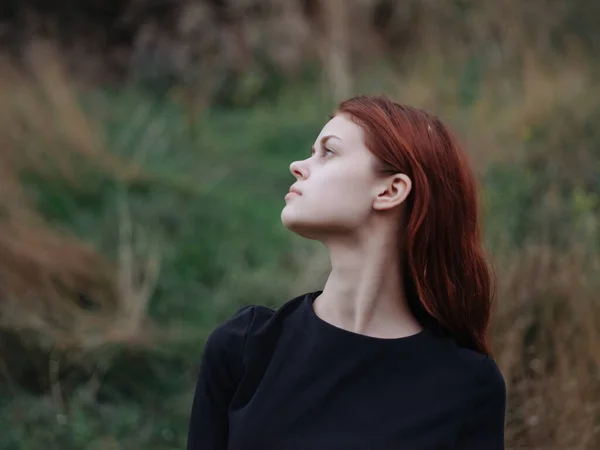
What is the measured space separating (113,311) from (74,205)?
3.53 feet

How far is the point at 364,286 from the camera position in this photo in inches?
65.1

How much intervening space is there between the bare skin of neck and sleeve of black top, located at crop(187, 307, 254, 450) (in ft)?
0.59

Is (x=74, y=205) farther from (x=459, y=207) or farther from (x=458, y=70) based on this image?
(x=459, y=207)

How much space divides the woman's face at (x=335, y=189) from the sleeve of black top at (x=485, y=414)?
1.23 ft

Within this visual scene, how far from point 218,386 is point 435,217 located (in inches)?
20.8

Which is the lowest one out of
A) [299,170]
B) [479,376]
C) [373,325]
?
[479,376]

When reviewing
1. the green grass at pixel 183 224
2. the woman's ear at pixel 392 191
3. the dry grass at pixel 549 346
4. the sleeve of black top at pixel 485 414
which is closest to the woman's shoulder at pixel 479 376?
the sleeve of black top at pixel 485 414

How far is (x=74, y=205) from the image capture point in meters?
4.70

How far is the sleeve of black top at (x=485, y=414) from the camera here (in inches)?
63.0

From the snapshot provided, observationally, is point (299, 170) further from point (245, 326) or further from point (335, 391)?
point (335, 391)

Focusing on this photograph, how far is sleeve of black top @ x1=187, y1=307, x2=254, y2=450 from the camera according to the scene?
1.67m

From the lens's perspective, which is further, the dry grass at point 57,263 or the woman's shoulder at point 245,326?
the dry grass at point 57,263

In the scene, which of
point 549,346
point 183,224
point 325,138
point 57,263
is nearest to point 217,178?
point 183,224

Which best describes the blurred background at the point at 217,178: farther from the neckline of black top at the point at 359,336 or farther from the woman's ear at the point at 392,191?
the woman's ear at the point at 392,191
